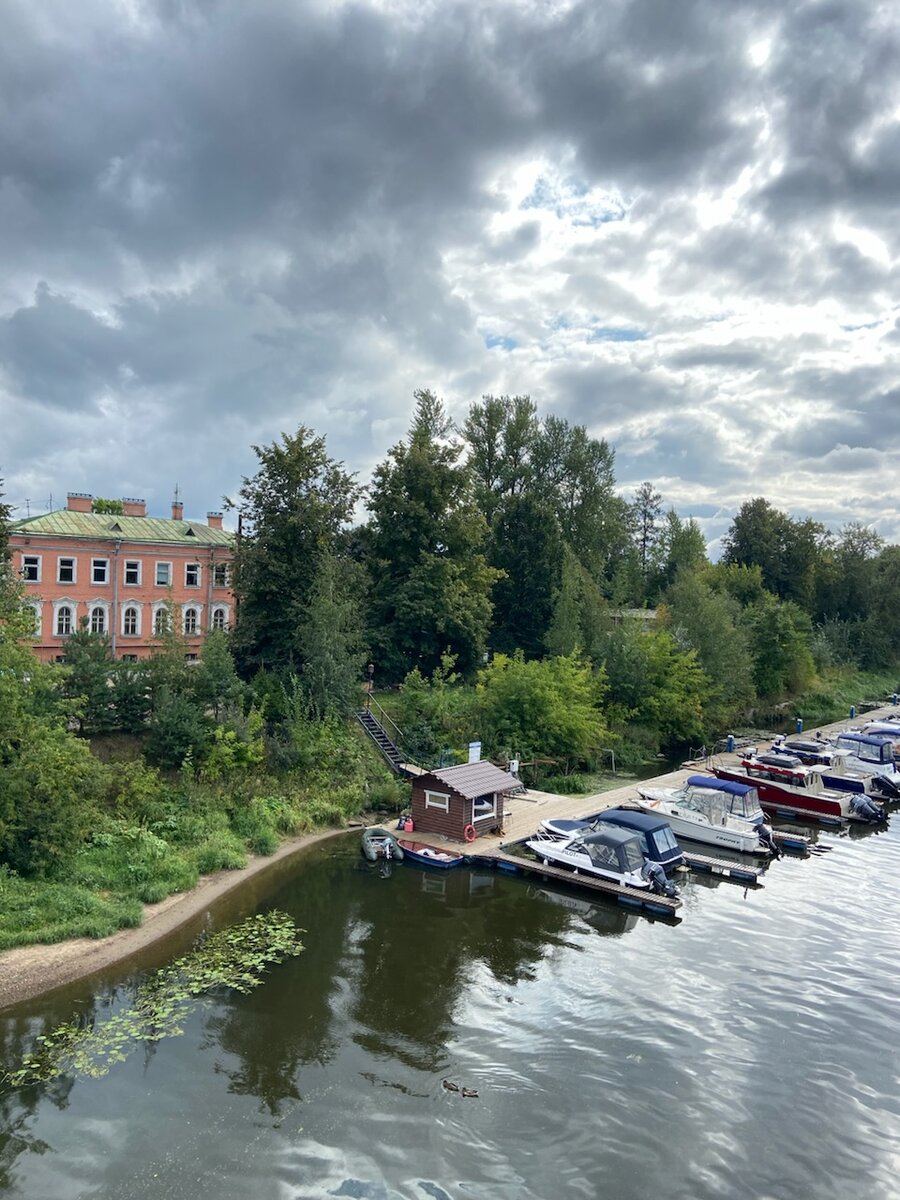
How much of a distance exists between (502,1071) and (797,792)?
859 inches

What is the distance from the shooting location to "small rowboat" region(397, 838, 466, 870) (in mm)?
23766

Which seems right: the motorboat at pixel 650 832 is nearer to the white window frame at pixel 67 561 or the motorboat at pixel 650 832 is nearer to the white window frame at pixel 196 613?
the white window frame at pixel 196 613

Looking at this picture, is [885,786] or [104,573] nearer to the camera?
[885,786]

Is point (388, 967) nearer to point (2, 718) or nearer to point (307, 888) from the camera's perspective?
point (307, 888)

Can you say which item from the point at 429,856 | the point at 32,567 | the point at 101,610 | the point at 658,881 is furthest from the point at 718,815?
the point at 32,567

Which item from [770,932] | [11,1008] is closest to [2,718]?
[11,1008]

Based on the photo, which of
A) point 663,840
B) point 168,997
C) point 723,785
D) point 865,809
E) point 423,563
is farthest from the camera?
point 423,563

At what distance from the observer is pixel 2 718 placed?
20094 millimetres

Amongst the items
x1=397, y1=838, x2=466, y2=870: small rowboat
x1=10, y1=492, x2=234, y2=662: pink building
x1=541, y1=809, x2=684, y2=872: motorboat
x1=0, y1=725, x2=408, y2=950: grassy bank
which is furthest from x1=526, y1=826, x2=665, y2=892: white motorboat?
x1=10, y1=492, x2=234, y2=662: pink building

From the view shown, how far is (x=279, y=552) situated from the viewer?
33719 mm

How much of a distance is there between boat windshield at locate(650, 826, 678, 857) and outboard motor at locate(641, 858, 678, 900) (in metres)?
1.06

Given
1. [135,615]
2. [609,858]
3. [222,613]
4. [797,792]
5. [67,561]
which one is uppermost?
[67,561]

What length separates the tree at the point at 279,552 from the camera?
109 feet

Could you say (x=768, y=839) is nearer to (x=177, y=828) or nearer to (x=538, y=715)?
(x=538, y=715)
